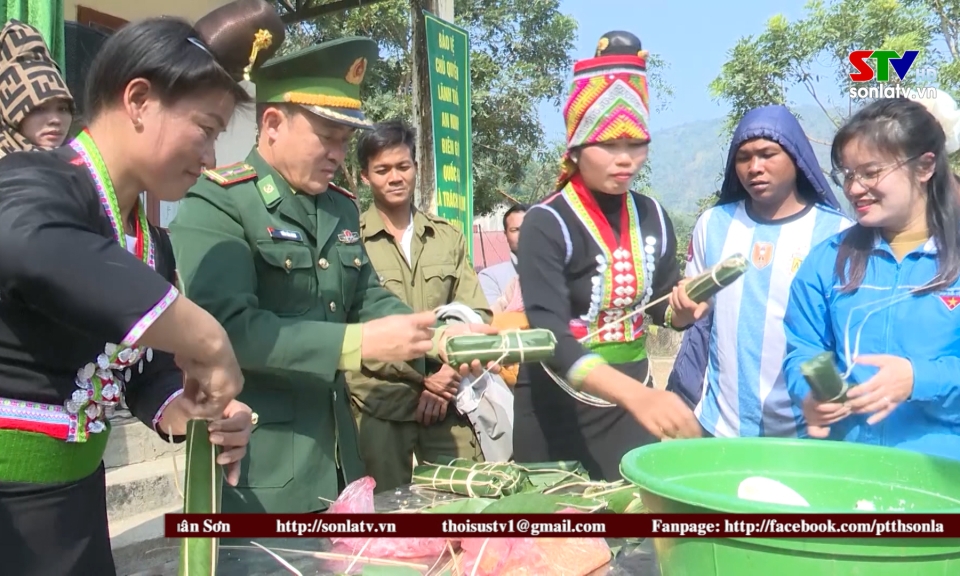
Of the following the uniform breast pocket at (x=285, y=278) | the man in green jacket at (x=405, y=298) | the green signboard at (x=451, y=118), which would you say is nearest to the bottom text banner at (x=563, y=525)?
the uniform breast pocket at (x=285, y=278)

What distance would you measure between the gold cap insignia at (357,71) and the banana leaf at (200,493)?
0.97 meters

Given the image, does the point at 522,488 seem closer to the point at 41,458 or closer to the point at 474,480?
the point at 474,480

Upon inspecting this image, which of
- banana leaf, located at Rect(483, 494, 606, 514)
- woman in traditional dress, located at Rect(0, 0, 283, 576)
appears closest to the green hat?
woman in traditional dress, located at Rect(0, 0, 283, 576)

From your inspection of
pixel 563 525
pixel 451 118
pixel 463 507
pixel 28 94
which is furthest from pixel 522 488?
pixel 451 118

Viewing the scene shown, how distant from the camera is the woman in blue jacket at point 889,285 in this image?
1.59 m

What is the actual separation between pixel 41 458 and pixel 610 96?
4.80ft

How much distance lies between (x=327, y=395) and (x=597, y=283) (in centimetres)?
73

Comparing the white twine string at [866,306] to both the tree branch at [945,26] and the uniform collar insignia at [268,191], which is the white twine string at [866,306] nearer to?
the uniform collar insignia at [268,191]

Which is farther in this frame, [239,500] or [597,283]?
[597,283]

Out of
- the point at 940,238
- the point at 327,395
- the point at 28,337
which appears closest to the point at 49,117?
the point at 327,395

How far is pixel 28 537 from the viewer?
117 centimetres

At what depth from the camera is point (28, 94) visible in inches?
96.0

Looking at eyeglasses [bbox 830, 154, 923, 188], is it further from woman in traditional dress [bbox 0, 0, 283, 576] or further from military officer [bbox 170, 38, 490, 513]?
woman in traditional dress [bbox 0, 0, 283, 576]

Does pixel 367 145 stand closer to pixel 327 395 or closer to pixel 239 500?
pixel 327 395
